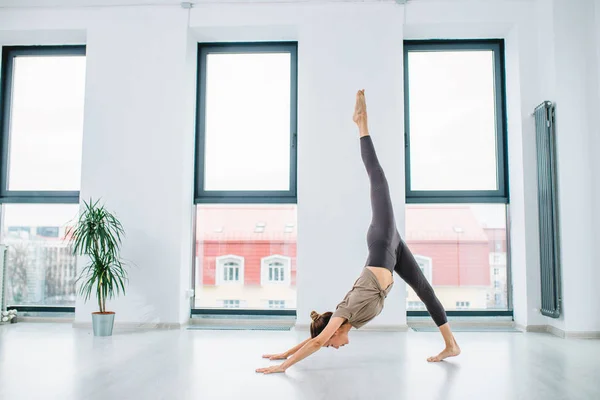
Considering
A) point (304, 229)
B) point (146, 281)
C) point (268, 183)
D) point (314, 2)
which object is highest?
point (314, 2)

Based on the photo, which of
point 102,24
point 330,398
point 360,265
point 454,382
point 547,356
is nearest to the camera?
point 330,398

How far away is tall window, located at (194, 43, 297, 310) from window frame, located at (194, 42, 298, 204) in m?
0.01

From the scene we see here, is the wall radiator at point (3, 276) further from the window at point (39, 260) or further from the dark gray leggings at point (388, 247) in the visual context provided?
the dark gray leggings at point (388, 247)

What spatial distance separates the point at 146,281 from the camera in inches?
201

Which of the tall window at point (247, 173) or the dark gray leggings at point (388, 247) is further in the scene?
the tall window at point (247, 173)

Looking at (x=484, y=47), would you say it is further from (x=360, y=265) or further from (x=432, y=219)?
(x=360, y=265)

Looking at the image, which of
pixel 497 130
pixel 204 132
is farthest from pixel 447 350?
pixel 204 132

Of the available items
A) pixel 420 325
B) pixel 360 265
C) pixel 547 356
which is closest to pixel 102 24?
pixel 360 265

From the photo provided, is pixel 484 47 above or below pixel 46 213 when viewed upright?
above

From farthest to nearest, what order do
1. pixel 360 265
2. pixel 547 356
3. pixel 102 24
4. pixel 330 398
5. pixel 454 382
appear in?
pixel 102 24, pixel 360 265, pixel 547 356, pixel 454 382, pixel 330 398

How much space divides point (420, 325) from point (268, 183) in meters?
2.06

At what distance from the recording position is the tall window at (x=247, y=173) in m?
5.46

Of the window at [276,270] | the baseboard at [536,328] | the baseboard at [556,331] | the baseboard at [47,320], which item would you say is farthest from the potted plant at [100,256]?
the baseboard at [556,331]

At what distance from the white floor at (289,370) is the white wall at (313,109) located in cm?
66
